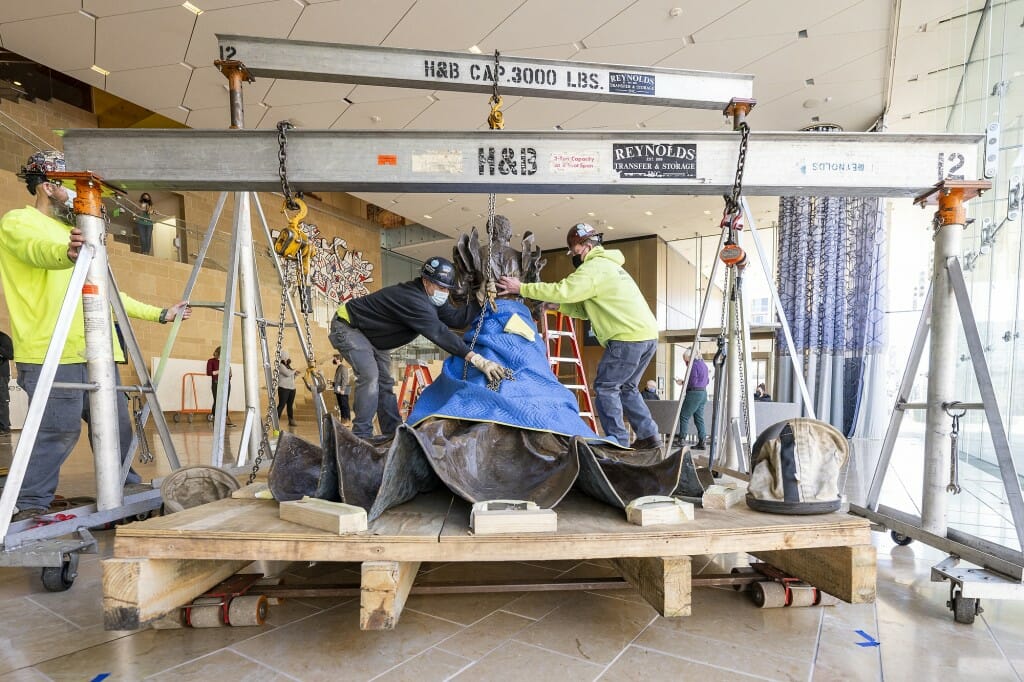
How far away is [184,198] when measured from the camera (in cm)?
1414

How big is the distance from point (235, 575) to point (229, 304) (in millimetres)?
1822

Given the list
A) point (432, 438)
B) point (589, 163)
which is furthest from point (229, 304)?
point (589, 163)

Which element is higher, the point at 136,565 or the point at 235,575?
the point at 136,565

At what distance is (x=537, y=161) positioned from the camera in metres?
2.31

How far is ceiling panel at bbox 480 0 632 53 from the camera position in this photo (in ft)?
21.5

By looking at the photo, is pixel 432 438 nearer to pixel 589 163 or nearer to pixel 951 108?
pixel 589 163

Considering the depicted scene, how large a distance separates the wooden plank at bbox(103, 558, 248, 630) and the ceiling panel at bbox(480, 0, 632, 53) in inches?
280

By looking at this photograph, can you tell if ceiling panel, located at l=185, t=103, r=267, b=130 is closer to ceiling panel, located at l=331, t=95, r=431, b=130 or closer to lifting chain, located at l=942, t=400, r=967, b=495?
ceiling panel, located at l=331, t=95, r=431, b=130

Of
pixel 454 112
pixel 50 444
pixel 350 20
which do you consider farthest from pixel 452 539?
pixel 454 112

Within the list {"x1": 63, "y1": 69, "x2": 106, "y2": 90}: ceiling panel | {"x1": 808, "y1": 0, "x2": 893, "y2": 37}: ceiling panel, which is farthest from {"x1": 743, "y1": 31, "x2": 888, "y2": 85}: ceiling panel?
{"x1": 63, "y1": 69, "x2": 106, "y2": 90}: ceiling panel

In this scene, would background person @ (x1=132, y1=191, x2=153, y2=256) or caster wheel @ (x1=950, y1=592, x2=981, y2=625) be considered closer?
caster wheel @ (x1=950, y1=592, x2=981, y2=625)

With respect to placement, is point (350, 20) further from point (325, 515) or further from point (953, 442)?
point (953, 442)

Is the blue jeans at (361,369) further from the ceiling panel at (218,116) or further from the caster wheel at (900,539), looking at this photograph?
the ceiling panel at (218,116)

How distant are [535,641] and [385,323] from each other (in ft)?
7.87
